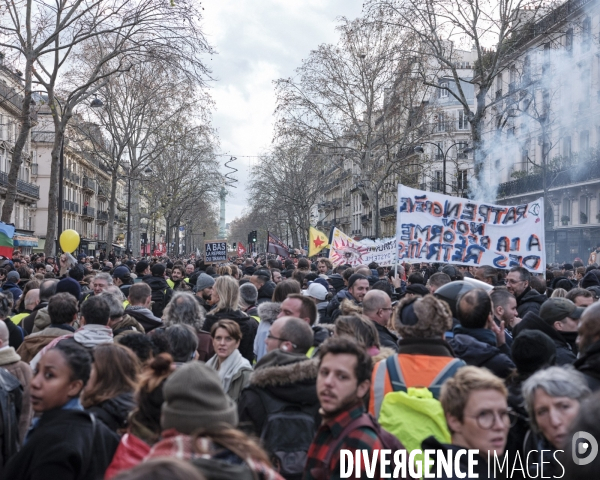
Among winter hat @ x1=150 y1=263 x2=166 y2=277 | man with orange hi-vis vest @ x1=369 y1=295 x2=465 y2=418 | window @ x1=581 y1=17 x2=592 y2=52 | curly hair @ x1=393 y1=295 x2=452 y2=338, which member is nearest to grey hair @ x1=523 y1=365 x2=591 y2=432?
man with orange hi-vis vest @ x1=369 y1=295 x2=465 y2=418

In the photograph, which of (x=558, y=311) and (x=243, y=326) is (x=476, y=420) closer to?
(x=558, y=311)

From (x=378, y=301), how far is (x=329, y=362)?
2427mm

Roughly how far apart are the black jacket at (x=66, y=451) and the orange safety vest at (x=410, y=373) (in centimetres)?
137

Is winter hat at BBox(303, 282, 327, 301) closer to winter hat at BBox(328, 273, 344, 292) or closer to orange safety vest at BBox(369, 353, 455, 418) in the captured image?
winter hat at BBox(328, 273, 344, 292)

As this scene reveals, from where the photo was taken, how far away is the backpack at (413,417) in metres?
3.52

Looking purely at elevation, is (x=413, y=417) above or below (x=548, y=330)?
below

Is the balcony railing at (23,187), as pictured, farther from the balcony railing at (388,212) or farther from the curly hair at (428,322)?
the curly hair at (428,322)

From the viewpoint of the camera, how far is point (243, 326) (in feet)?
22.3

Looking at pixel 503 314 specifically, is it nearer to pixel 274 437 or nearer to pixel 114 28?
pixel 274 437

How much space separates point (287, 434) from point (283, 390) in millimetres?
224

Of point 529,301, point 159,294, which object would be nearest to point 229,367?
point 529,301

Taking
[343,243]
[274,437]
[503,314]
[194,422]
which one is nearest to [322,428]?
[274,437]

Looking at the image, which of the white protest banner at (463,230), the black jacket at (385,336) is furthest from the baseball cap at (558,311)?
the white protest banner at (463,230)

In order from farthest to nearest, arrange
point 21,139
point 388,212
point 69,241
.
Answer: point 388,212 → point 21,139 → point 69,241
